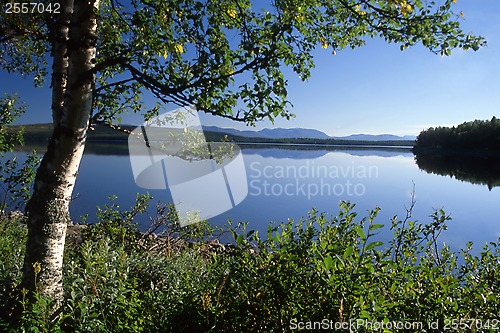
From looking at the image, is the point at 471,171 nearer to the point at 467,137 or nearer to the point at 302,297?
the point at 467,137

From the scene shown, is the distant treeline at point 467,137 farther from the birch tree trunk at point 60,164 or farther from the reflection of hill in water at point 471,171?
the birch tree trunk at point 60,164

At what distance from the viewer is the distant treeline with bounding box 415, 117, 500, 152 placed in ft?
360

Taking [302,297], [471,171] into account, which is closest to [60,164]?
[302,297]

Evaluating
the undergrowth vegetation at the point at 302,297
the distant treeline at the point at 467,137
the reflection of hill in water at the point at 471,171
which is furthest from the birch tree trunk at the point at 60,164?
the distant treeline at the point at 467,137

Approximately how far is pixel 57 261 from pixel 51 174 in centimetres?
117

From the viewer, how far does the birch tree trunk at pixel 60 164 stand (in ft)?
14.2

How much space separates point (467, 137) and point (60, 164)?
467ft

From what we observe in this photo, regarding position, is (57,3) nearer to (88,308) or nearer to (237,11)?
(237,11)

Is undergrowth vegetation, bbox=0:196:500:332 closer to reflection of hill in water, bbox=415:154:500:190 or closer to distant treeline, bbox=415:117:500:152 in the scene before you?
reflection of hill in water, bbox=415:154:500:190

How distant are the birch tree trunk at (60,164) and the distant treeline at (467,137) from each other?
131 meters

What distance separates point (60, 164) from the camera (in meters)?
4.34

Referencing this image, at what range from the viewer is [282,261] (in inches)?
122

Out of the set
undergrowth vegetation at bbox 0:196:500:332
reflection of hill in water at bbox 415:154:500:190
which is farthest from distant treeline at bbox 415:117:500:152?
undergrowth vegetation at bbox 0:196:500:332

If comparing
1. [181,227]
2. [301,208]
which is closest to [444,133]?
[301,208]
